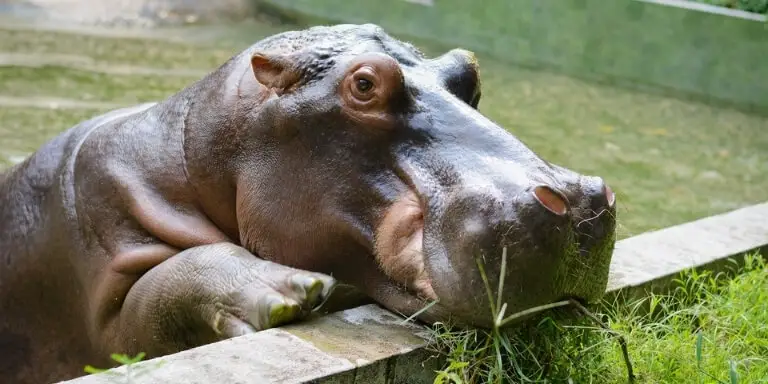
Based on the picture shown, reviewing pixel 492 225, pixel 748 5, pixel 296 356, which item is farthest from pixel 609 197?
pixel 748 5

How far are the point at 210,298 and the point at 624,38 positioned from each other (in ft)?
28.5

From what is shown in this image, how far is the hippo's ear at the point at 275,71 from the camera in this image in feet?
9.08

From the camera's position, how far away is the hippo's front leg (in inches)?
99.0

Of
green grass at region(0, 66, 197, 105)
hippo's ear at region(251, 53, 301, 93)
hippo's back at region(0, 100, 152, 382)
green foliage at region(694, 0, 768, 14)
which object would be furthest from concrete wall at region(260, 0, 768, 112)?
hippo's ear at region(251, 53, 301, 93)

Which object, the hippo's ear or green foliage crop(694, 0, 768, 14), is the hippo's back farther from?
green foliage crop(694, 0, 768, 14)

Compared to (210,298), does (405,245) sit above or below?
above

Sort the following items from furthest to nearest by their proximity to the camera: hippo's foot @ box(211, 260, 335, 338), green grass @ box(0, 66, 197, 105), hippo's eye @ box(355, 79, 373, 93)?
green grass @ box(0, 66, 197, 105) < hippo's eye @ box(355, 79, 373, 93) < hippo's foot @ box(211, 260, 335, 338)

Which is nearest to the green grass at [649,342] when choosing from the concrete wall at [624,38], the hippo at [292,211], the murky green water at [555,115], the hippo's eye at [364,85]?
the hippo at [292,211]

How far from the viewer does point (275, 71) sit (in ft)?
9.26

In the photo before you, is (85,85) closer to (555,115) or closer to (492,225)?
(555,115)

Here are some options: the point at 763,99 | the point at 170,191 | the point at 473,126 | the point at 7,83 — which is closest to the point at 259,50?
the point at 170,191

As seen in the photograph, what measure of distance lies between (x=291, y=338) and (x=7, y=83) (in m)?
5.83

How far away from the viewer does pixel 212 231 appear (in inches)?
117

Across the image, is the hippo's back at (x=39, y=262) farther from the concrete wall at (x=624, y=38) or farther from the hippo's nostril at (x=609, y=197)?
the concrete wall at (x=624, y=38)
